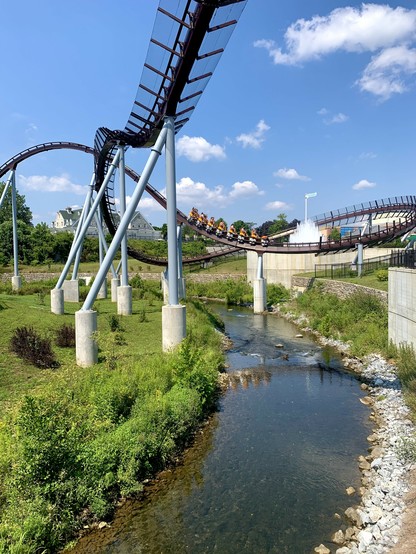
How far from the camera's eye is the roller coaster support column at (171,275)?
47.7ft

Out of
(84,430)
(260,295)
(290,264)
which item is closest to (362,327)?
(260,295)

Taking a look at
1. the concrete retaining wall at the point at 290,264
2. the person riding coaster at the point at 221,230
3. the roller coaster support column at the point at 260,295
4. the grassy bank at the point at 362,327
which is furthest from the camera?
the concrete retaining wall at the point at 290,264

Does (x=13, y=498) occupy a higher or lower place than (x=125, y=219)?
lower

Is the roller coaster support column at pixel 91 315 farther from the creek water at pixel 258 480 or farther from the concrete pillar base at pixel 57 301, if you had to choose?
the concrete pillar base at pixel 57 301

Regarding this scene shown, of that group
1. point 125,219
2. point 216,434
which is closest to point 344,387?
point 216,434

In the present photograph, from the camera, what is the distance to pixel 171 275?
48.8 ft

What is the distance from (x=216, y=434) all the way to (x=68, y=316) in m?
11.5

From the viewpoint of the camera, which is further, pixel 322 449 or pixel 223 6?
pixel 223 6

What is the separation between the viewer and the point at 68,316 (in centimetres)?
1959

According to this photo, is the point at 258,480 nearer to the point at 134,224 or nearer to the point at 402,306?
the point at 402,306

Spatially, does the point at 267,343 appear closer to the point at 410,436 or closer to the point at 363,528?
the point at 410,436

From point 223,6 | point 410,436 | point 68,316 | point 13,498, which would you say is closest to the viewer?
point 13,498

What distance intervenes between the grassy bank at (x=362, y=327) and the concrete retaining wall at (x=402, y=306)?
503 mm

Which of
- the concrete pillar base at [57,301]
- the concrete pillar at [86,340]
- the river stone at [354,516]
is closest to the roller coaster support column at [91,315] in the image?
the concrete pillar at [86,340]
